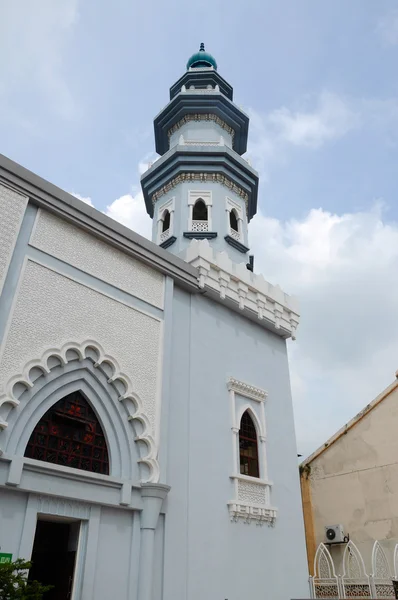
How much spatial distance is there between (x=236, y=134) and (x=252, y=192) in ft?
7.98

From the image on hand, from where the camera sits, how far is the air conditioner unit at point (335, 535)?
1136 centimetres

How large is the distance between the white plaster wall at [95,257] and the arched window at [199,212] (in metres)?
4.01

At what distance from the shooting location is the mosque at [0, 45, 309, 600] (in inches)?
257

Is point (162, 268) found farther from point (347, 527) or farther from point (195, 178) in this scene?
point (347, 527)

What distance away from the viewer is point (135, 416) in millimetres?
7535

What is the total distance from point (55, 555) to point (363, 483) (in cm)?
753

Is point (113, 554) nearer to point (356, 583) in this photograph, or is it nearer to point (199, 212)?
point (356, 583)

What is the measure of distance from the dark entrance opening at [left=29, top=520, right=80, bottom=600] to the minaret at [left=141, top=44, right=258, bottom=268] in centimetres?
598

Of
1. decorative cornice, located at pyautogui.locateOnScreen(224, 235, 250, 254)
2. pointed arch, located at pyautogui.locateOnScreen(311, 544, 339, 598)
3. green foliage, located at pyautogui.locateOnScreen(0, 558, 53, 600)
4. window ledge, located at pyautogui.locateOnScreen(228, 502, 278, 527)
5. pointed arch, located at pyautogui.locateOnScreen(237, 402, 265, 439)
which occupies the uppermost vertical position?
decorative cornice, located at pyautogui.locateOnScreen(224, 235, 250, 254)

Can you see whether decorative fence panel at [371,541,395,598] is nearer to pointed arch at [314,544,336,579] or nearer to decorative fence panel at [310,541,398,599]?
decorative fence panel at [310,541,398,599]

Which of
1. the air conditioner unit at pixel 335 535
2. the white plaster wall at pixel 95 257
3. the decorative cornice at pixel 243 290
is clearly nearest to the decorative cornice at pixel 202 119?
the decorative cornice at pixel 243 290

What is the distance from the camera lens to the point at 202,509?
7.84 meters

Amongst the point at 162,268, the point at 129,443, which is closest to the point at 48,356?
the point at 129,443

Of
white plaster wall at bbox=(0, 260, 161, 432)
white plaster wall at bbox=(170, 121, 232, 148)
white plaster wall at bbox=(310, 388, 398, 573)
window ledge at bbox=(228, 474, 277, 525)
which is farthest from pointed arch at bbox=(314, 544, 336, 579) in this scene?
white plaster wall at bbox=(170, 121, 232, 148)
